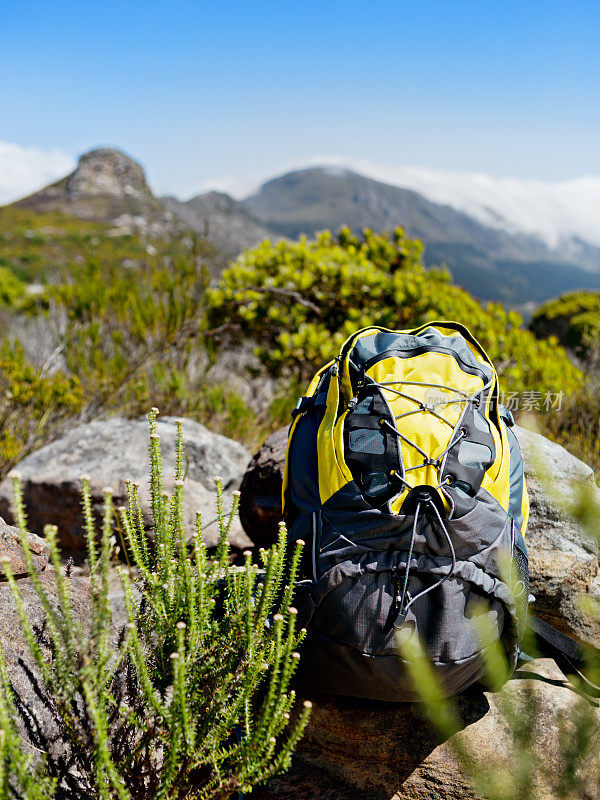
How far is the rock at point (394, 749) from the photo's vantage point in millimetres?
1919

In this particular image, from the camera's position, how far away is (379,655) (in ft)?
5.70

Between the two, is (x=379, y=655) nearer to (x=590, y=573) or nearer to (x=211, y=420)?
(x=590, y=573)

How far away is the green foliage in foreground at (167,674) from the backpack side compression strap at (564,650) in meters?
1.05

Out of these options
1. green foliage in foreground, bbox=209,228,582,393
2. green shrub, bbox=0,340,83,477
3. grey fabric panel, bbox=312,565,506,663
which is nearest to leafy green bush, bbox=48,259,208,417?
green shrub, bbox=0,340,83,477

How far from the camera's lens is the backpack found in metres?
1.74

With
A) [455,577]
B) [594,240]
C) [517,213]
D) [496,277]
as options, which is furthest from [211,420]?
[517,213]

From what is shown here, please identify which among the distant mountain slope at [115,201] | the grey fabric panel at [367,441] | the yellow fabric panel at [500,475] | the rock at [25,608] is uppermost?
the distant mountain slope at [115,201]

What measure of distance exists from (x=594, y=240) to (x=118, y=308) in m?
196

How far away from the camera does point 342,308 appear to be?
16.5ft

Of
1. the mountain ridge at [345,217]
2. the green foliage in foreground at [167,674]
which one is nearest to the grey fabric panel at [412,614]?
the green foliage in foreground at [167,674]

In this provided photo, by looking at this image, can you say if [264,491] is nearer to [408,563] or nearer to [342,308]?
[408,563]

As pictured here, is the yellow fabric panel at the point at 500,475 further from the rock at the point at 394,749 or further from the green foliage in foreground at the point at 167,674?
the green foliage in foreground at the point at 167,674

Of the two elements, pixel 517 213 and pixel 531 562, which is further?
pixel 517 213

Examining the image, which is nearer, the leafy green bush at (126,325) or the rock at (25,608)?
the rock at (25,608)
